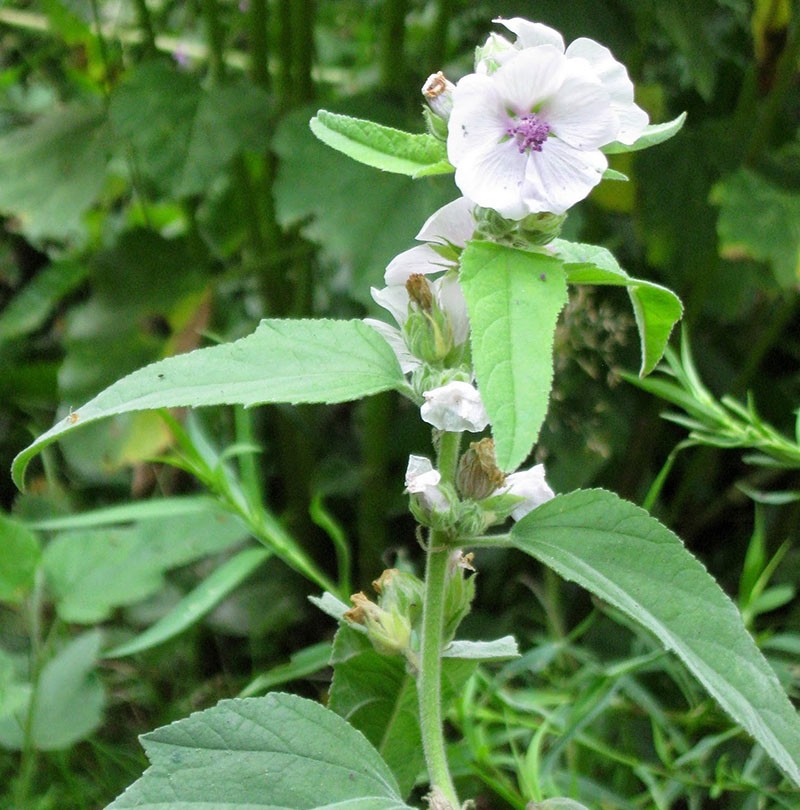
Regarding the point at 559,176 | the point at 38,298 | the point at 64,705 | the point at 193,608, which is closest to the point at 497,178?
the point at 559,176

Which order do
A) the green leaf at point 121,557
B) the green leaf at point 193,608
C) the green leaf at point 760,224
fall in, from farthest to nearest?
1. the green leaf at point 760,224
2. the green leaf at point 121,557
3. the green leaf at point 193,608

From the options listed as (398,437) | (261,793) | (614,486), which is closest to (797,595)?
(614,486)

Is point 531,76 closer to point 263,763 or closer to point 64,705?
point 263,763

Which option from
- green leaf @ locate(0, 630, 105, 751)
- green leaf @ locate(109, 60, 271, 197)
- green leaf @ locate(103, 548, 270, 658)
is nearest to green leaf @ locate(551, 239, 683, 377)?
green leaf @ locate(103, 548, 270, 658)

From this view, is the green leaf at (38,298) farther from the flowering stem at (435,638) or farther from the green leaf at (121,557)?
the flowering stem at (435,638)

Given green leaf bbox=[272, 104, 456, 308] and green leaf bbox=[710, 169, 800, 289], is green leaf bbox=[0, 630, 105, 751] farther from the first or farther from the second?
green leaf bbox=[710, 169, 800, 289]

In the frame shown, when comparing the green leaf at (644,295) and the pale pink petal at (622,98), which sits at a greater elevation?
the pale pink petal at (622,98)

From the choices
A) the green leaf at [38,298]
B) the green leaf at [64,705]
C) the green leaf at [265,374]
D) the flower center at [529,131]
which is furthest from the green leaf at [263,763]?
the green leaf at [38,298]
